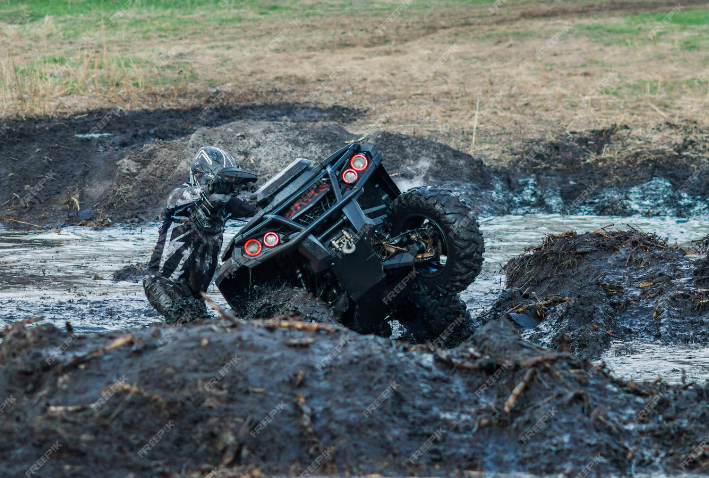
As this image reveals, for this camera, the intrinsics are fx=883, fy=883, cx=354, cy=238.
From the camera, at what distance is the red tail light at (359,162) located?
6877 mm

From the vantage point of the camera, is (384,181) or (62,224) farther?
(62,224)

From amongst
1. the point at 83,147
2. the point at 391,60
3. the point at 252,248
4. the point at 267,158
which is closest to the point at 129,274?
the point at 252,248

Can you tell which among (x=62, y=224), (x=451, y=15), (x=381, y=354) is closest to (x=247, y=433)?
(x=381, y=354)

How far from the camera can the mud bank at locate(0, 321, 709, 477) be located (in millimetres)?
4191

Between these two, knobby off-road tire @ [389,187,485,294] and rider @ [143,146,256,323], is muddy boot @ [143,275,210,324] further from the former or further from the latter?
knobby off-road tire @ [389,187,485,294]

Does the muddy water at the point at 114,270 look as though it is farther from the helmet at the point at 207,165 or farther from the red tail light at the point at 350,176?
the red tail light at the point at 350,176

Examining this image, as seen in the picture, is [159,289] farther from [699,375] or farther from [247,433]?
[699,375]

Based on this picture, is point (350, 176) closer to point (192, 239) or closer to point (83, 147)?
point (192, 239)

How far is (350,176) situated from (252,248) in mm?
944

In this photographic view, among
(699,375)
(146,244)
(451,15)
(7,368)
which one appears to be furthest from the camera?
(451,15)

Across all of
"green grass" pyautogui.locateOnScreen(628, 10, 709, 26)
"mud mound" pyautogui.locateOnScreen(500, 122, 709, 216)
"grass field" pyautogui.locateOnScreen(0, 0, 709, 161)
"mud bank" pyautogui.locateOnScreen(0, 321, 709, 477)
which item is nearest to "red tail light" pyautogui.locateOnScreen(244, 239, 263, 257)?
"mud bank" pyautogui.locateOnScreen(0, 321, 709, 477)

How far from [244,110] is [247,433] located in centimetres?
1684

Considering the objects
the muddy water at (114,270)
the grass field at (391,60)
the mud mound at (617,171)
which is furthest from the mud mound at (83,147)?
→ the mud mound at (617,171)

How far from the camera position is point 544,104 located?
64.7ft
